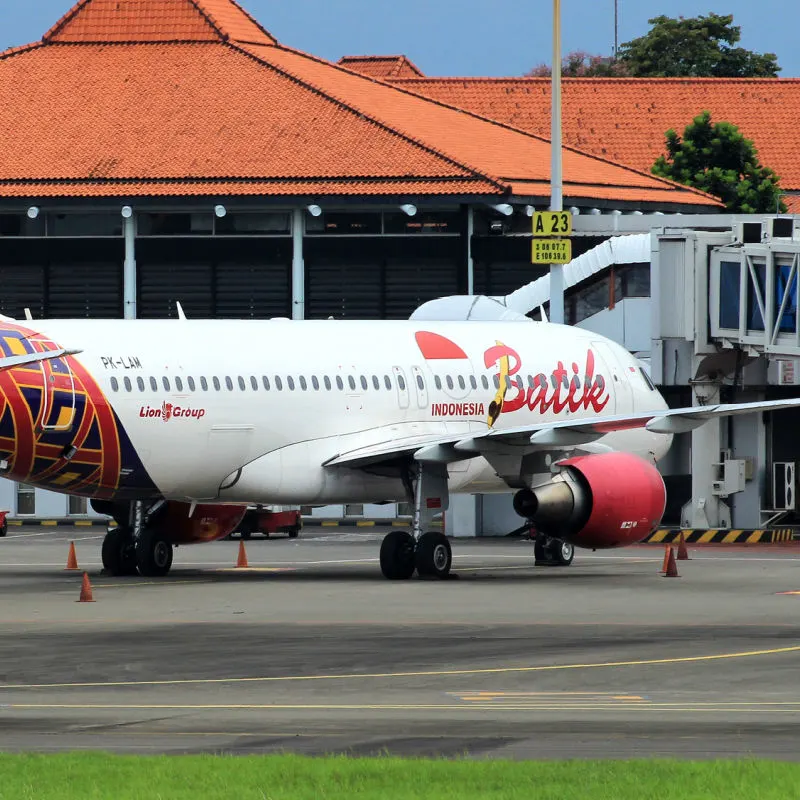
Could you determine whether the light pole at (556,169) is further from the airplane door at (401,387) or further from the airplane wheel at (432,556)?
the airplane wheel at (432,556)

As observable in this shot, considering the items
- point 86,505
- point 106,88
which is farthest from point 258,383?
point 106,88

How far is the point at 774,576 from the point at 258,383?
29.9 feet

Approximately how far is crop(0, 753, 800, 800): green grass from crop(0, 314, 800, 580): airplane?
1470 centimetres

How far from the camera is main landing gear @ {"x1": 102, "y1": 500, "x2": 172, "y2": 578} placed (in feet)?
109

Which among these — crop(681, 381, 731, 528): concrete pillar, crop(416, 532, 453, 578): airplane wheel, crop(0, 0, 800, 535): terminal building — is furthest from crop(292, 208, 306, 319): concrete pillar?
crop(416, 532, 453, 578): airplane wheel

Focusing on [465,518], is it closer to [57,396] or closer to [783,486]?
[783,486]

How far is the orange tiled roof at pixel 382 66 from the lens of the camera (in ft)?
305

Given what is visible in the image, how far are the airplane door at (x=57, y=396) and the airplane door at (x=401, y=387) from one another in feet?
20.6

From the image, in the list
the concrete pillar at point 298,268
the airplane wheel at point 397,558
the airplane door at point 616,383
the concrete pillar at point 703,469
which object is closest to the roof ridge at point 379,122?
the concrete pillar at point 298,268

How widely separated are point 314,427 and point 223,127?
3312 centimetres

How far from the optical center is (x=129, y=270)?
201ft

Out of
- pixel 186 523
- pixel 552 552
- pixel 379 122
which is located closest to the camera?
pixel 186 523

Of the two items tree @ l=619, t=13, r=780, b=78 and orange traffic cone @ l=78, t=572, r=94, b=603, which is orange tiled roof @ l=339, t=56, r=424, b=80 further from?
orange traffic cone @ l=78, t=572, r=94, b=603

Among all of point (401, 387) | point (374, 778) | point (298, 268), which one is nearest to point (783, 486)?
point (401, 387)
